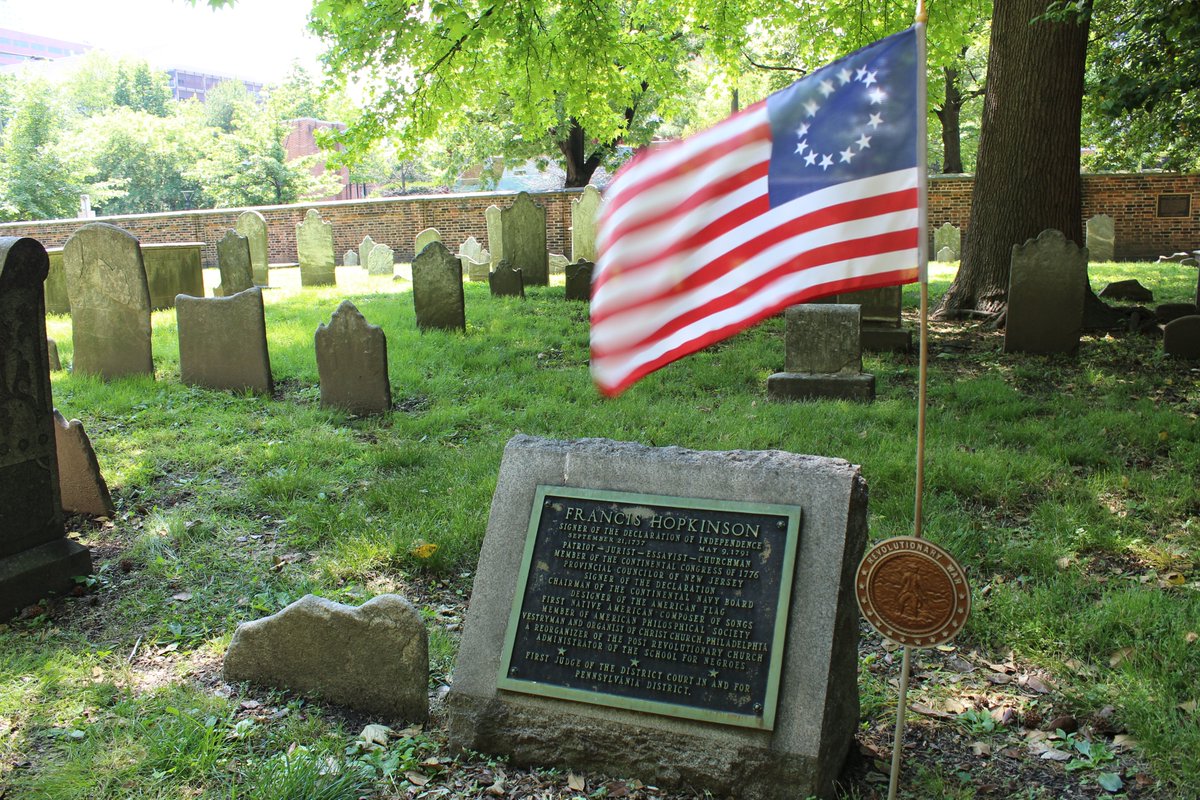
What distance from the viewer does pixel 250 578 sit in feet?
15.5

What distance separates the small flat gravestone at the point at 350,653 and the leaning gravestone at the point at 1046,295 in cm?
787

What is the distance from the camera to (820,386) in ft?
25.3

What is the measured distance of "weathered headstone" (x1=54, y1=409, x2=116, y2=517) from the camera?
539cm

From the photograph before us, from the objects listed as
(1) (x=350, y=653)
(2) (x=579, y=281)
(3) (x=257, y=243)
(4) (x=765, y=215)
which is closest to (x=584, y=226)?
(2) (x=579, y=281)

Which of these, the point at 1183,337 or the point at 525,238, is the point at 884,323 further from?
the point at 525,238

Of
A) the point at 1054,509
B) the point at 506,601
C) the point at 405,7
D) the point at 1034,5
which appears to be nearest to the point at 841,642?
the point at 506,601

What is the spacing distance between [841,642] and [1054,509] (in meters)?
2.87

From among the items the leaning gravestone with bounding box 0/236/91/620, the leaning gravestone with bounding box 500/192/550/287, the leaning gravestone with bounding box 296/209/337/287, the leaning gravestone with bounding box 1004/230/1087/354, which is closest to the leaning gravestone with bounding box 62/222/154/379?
the leaning gravestone with bounding box 0/236/91/620

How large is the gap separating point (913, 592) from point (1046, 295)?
7.85 m

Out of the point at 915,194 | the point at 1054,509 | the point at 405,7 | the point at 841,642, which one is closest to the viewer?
the point at 915,194

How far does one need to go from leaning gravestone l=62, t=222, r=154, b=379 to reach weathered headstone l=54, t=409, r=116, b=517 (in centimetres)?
346

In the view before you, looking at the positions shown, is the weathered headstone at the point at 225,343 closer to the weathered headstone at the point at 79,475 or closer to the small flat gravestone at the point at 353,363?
the small flat gravestone at the point at 353,363

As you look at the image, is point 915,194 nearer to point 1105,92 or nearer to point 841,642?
point 841,642

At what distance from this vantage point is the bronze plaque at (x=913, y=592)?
259 cm
